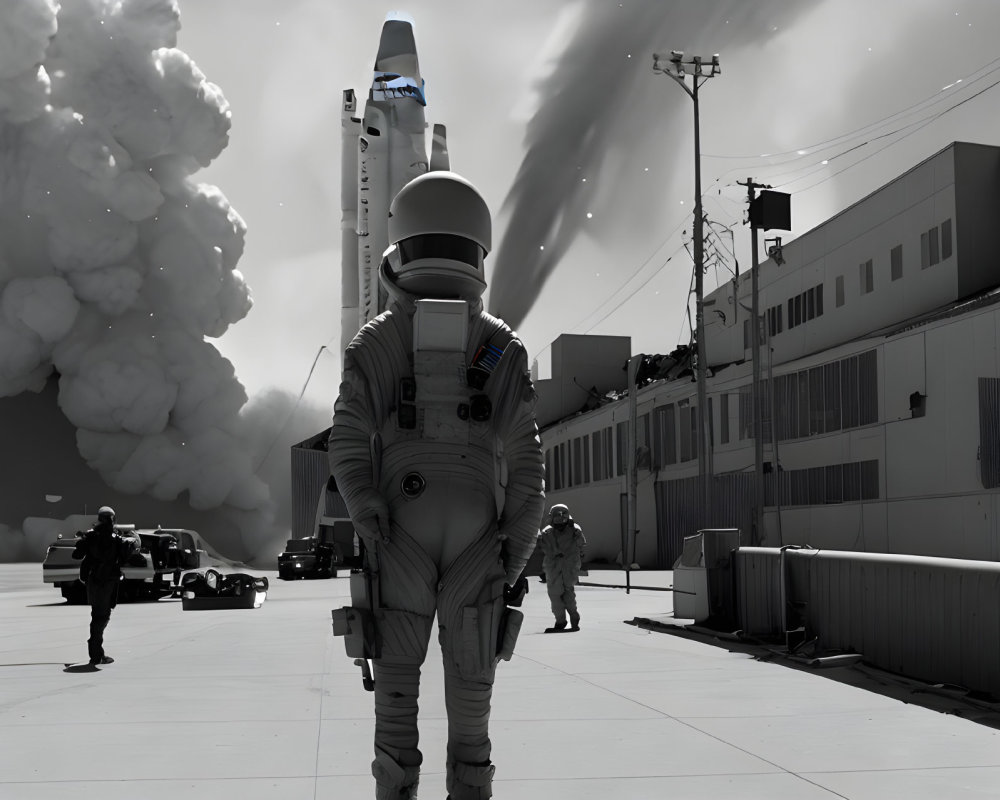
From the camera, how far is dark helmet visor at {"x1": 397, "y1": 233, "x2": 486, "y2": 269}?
4.81 m

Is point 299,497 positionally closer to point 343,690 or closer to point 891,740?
point 343,690

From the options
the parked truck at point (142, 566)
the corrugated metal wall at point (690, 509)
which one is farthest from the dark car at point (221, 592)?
the corrugated metal wall at point (690, 509)

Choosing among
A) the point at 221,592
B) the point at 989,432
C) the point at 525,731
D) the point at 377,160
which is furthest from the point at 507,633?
the point at 377,160

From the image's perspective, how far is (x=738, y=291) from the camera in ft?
155

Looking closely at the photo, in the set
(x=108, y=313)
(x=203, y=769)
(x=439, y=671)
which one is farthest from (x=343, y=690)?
(x=108, y=313)

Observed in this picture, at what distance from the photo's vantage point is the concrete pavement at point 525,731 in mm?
5203

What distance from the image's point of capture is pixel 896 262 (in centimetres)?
3444

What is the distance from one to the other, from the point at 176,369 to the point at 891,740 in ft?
236

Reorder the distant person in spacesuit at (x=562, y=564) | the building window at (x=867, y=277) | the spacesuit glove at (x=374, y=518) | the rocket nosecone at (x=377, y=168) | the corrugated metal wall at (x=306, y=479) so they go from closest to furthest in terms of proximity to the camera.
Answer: the spacesuit glove at (x=374, y=518) < the distant person in spacesuit at (x=562, y=564) < the rocket nosecone at (x=377, y=168) < the building window at (x=867, y=277) < the corrugated metal wall at (x=306, y=479)

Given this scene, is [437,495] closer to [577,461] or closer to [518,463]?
[518,463]

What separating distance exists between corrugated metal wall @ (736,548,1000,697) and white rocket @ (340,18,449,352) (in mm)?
18580

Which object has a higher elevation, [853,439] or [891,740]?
[853,439]

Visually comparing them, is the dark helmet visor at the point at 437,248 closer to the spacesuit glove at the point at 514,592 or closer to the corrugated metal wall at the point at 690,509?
the spacesuit glove at the point at 514,592

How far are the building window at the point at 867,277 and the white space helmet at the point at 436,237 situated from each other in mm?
33214
